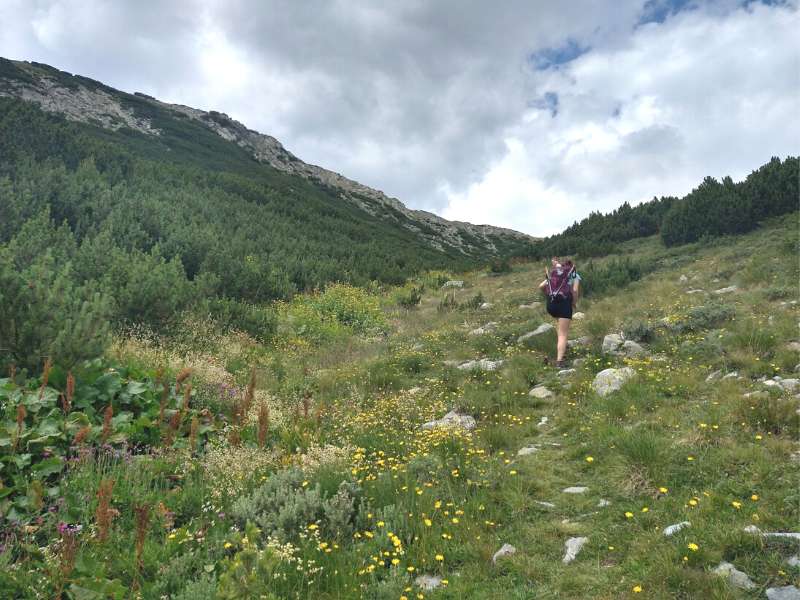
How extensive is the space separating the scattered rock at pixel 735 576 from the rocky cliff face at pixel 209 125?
4497cm

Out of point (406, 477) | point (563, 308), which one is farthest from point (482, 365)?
point (406, 477)

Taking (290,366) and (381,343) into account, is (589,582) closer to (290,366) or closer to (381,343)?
(290,366)

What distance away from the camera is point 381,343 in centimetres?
1136

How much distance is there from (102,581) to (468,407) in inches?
185

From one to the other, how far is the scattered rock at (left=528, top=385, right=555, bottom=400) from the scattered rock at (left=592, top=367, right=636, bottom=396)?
615 millimetres

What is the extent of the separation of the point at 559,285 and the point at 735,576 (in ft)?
20.9

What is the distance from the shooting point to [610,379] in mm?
6754

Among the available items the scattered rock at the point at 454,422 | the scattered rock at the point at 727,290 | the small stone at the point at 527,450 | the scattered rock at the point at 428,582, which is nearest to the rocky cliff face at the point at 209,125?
the scattered rock at the point at 727,290

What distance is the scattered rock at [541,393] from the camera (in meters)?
7.00

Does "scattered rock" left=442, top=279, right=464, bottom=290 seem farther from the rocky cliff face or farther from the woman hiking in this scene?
the rocky cliff face

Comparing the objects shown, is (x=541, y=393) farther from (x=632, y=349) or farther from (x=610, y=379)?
(x=632, y=349)

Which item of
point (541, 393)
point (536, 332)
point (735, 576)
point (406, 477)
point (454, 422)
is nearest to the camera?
point (735, 576)

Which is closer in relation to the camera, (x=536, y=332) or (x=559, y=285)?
(x=559, y=285)

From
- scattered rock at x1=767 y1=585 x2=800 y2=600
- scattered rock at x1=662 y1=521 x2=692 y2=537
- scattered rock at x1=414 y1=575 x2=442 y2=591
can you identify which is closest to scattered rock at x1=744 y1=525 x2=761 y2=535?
scattered rock at x1=662 y1=521 x2=692 y2=537
